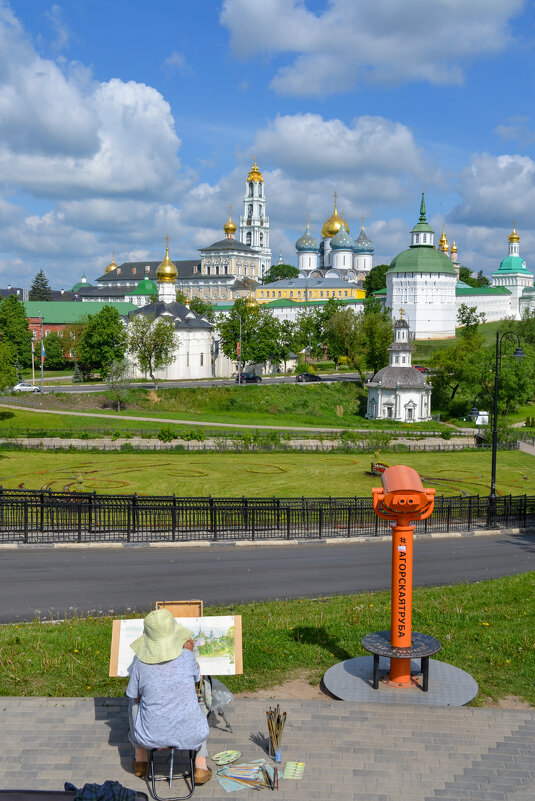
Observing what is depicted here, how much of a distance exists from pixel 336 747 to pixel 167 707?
7.37ft

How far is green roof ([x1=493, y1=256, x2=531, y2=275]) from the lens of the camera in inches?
6107

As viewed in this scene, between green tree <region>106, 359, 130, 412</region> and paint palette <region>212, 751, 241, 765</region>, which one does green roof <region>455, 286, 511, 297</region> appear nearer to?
green tree <region>106, 359, 130, 412</region>

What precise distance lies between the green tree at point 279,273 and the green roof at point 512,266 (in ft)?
141

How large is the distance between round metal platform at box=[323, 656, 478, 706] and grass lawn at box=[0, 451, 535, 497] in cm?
2265

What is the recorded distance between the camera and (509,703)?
10.5 metres

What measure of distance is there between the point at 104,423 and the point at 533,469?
2917 cm

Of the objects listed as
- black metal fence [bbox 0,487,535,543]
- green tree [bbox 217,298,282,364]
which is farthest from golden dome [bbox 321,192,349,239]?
black metal fence [bbox 0,487,535,543]

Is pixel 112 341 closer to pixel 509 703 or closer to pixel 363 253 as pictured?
pixel 509 703

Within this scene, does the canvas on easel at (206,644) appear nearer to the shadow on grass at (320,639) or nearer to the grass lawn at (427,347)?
the shadow on grass at (320,639)

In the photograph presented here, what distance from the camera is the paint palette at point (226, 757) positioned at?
8.66m

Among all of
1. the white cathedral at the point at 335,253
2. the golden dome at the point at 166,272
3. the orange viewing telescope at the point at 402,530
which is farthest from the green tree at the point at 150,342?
the white cathedral at the point at 335,253

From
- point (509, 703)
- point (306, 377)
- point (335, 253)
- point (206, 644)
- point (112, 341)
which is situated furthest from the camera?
point (335, 253)

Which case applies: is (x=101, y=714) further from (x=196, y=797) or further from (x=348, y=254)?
(x=348, y=254)

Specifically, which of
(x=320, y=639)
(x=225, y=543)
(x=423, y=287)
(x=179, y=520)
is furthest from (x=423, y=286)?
(x=320, y=639)
